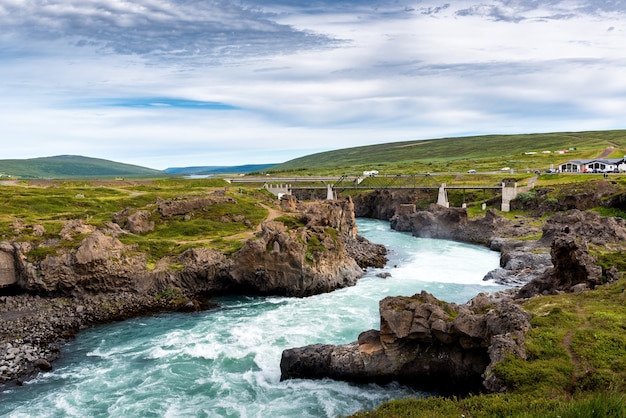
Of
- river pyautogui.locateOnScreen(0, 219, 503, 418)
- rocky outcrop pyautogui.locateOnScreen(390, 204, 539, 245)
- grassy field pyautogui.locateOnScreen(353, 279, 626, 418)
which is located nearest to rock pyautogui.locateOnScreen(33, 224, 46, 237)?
river pyautogui.locateOnScreen(0, 219, 503, 418)

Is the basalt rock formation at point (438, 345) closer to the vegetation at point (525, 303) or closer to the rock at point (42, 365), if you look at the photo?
the vegetation at point (525, 303)

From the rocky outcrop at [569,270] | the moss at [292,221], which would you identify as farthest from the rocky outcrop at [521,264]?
the moss at [292,221]

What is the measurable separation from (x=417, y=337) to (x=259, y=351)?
531 inches

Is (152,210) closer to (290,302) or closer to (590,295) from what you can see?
(290,302)

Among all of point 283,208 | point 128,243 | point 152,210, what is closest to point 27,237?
point 128,243

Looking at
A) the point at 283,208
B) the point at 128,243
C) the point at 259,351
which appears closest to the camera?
the point at 259,351

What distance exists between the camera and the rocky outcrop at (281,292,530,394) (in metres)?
23.9

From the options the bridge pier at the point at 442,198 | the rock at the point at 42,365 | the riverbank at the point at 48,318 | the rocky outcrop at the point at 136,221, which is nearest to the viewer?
the rock at the point at 42,365

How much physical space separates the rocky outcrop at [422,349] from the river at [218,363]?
920 mm

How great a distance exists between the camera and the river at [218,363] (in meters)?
26.3

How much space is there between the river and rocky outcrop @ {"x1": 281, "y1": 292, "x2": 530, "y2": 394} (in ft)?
3.02

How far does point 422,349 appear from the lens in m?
26.5

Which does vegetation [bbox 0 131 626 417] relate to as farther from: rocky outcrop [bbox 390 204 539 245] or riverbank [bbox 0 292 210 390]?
rocky outcrop [bbox 390 204 539 245]

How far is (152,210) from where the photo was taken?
68.5 m
